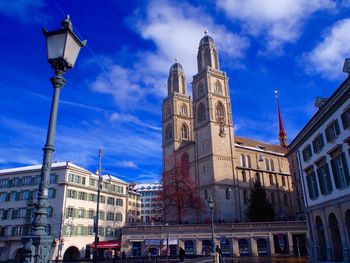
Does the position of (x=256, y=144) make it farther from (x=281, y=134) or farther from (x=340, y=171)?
(x=340, y=171)

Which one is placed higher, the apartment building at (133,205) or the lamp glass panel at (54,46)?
the apartment building at (133,205)

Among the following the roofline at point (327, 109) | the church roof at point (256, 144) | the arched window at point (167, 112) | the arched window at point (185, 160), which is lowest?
the roofline at point (327, 109)

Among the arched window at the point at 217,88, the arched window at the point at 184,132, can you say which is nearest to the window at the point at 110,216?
the arched window at the point at 184,132

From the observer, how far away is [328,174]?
83.7 feet

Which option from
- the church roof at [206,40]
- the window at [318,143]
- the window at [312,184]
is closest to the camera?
the window at [318,143]

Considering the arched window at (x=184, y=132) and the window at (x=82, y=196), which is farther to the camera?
the arched window at (x=184, y=132)

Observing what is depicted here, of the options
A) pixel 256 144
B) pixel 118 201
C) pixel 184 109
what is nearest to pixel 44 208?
pixel 118 201

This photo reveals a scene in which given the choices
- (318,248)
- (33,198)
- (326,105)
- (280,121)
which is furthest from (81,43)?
(280,121)

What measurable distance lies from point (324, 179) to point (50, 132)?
86.5 ft

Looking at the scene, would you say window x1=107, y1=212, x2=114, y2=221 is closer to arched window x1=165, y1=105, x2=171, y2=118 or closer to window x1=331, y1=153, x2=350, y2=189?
arched window x1=165, y1=105, x2=171, y2=118

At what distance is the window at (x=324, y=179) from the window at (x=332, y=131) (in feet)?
7.86

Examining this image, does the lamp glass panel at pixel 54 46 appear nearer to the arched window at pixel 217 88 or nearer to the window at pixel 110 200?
the window at pixel 110 200

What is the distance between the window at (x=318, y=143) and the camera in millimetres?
27062

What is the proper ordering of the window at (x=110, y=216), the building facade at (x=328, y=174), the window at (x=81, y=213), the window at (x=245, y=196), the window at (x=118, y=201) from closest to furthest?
the building facade at (x=328, y=174), the window at (x=81, y=213), the window at (x=110, y=216), the window at (x=118, y=201), the window at (x=245, y=196)
